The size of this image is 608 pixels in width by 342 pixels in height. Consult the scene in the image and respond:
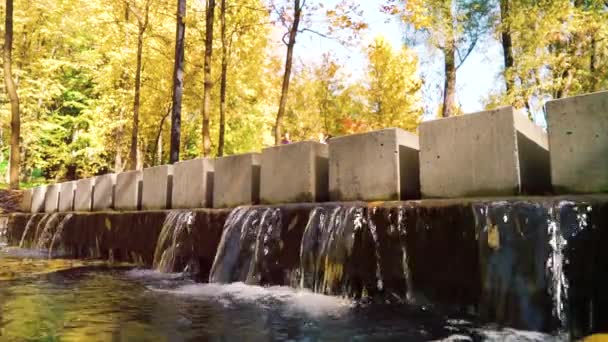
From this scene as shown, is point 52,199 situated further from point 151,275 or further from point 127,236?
point 151,275

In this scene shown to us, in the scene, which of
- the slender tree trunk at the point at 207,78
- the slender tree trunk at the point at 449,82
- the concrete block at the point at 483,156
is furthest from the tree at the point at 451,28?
the concrete block at the point at 483,156

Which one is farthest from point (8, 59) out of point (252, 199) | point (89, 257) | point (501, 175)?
point (501, 175)

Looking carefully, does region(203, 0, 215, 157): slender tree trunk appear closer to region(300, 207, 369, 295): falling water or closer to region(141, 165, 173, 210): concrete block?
region(141, 165, 173, 210): concrete block

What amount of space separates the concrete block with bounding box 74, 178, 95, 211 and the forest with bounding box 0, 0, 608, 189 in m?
1.99

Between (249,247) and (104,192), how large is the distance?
5784 mm

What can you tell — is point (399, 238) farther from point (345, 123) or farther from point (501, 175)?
point (345, 123)

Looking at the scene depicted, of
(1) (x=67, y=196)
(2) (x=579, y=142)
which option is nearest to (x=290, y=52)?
(1) (x=67, y=196)

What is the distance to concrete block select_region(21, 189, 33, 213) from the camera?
43.9 feet

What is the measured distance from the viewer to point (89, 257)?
27.5ft

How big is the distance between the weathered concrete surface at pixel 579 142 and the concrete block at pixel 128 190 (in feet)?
23.0

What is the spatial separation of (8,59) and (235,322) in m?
16.4

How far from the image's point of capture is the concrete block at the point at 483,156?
379 centimetres

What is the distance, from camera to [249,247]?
503 cm

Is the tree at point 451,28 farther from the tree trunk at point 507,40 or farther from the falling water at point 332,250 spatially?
the falling water at point 332,250
